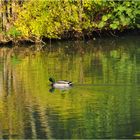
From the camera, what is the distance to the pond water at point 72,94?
50.0ft

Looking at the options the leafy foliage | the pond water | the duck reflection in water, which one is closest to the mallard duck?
the duck reflection in water

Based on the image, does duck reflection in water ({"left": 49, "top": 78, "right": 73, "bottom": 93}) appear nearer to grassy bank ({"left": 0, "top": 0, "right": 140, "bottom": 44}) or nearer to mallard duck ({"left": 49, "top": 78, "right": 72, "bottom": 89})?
mallard duck ({"left": 49, "top": 78, "right": 72, "bottom": 89})

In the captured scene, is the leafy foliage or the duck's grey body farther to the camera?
the leafy foliage

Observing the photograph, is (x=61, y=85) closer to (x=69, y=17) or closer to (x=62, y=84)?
(x=62, y=84)

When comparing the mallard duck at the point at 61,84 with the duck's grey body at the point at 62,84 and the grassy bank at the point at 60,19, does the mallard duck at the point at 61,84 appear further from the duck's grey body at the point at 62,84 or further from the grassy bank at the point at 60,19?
the grassy bank at the point at 60,19

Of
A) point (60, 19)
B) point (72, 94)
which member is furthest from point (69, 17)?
point (72, 94)

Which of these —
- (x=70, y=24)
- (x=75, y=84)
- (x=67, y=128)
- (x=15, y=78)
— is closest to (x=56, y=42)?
(x=70, y=24)

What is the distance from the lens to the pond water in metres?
15.2

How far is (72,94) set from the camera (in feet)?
62.2

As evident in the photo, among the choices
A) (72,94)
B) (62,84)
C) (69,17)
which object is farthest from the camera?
(69,17)

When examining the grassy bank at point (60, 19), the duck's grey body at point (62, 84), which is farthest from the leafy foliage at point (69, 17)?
the duck's grey body at point (62, 84)

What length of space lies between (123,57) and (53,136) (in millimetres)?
11535

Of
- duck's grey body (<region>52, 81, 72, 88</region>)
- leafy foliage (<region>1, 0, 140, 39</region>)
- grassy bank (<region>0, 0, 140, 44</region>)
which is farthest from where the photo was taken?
leafy foliage (<region>1, 0, 140, 39</region>)

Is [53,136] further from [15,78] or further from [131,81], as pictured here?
[15,78]
